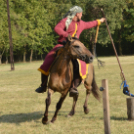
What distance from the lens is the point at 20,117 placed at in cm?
823

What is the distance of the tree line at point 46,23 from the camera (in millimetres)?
47150

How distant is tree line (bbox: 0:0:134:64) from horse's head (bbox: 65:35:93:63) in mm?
39093

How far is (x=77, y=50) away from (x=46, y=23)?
1845 inches

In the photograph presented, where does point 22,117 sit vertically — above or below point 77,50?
below

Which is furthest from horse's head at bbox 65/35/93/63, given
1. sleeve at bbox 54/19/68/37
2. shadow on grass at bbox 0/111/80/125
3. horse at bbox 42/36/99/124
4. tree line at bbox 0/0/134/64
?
tree line at bbox 0/0/134/64

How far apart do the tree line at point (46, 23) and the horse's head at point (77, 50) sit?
128 ft

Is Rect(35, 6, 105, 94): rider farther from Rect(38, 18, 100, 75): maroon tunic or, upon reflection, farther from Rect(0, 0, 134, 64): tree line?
Rect(0, 0, 134, 64): tree line

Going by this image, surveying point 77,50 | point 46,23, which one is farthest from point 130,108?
point 46,23

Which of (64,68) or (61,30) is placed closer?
(61,30)

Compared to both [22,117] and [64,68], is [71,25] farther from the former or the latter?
[22,117]

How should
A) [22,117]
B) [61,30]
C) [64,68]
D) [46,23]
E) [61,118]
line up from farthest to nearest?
1. [46,23]
2. [22,117]
3. [61,118]
4. [64,68]
5. [61,30]

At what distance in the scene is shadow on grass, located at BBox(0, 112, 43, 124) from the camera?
308 inches

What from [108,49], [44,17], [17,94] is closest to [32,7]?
[44,17]

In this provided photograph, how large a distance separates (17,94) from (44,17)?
4126 cm
